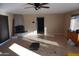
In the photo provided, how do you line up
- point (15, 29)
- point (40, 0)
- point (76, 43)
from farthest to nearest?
point (15, 29) → point (76, 43) → point (40, 0)

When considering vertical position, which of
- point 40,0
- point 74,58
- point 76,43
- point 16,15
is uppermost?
point 16,15

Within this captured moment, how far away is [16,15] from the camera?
34.9ft

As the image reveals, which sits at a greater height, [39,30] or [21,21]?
[21,21]

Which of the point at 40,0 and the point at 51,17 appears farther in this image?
the point at 51,17

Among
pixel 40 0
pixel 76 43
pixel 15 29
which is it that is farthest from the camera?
pixel 15 29

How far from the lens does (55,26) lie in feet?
36.3

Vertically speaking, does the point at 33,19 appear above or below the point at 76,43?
above

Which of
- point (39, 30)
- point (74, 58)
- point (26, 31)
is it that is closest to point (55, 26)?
point (39, 30)

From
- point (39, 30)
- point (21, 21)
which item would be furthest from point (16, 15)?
point (39, 30)

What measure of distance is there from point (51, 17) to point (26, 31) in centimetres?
275

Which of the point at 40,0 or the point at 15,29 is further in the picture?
the point at 15,29

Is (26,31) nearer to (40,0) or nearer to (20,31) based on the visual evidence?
(20,31)

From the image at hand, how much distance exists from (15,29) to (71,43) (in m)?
5.91

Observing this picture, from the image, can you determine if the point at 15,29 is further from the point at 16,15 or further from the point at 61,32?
the point at 61,32
